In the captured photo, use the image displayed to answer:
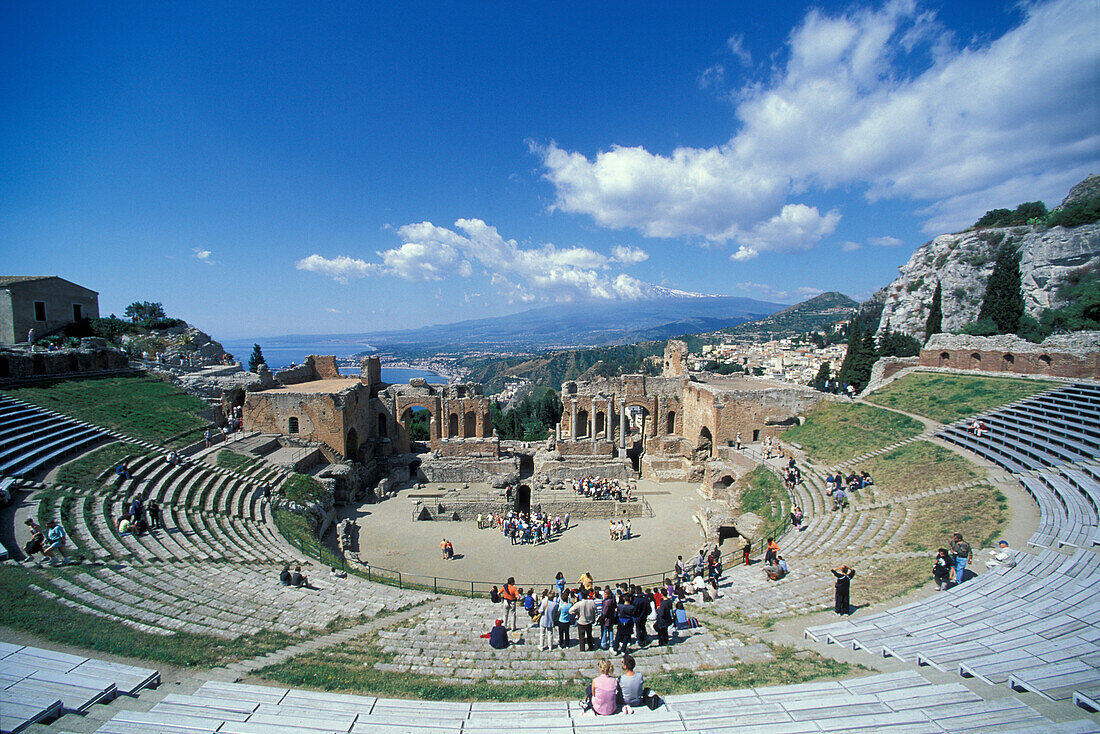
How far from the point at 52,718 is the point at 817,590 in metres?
15.6

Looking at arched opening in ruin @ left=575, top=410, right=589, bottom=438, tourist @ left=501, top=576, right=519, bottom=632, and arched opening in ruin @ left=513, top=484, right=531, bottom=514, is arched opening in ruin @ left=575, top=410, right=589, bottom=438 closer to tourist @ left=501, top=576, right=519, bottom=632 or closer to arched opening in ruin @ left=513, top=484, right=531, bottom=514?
arched opening in ruin @ left=513, top=484, right=531, bottom=514

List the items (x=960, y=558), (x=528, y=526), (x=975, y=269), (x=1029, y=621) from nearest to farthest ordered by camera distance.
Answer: (x=1029, y=621), (x=960, y=558), (x=528, y=526), (x=975, y=269)

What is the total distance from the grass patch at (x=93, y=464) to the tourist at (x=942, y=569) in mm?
25669

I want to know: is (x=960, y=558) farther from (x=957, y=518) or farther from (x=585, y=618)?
(x=585, y=618)

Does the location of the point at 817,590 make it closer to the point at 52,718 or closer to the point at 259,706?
the point at 259,706

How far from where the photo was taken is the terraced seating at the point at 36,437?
52.0 feet

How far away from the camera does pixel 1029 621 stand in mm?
8484

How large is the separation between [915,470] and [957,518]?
521 centimetres

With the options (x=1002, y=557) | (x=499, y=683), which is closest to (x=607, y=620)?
(x=499, y=683)

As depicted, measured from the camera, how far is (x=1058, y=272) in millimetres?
45781

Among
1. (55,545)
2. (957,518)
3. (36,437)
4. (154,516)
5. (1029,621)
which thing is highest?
(36,437)

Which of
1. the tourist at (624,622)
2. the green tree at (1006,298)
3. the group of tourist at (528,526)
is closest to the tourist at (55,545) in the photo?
the tourist at (624,622)

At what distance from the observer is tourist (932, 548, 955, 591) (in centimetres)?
1121

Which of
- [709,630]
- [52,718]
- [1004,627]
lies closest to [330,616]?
[52,718]
